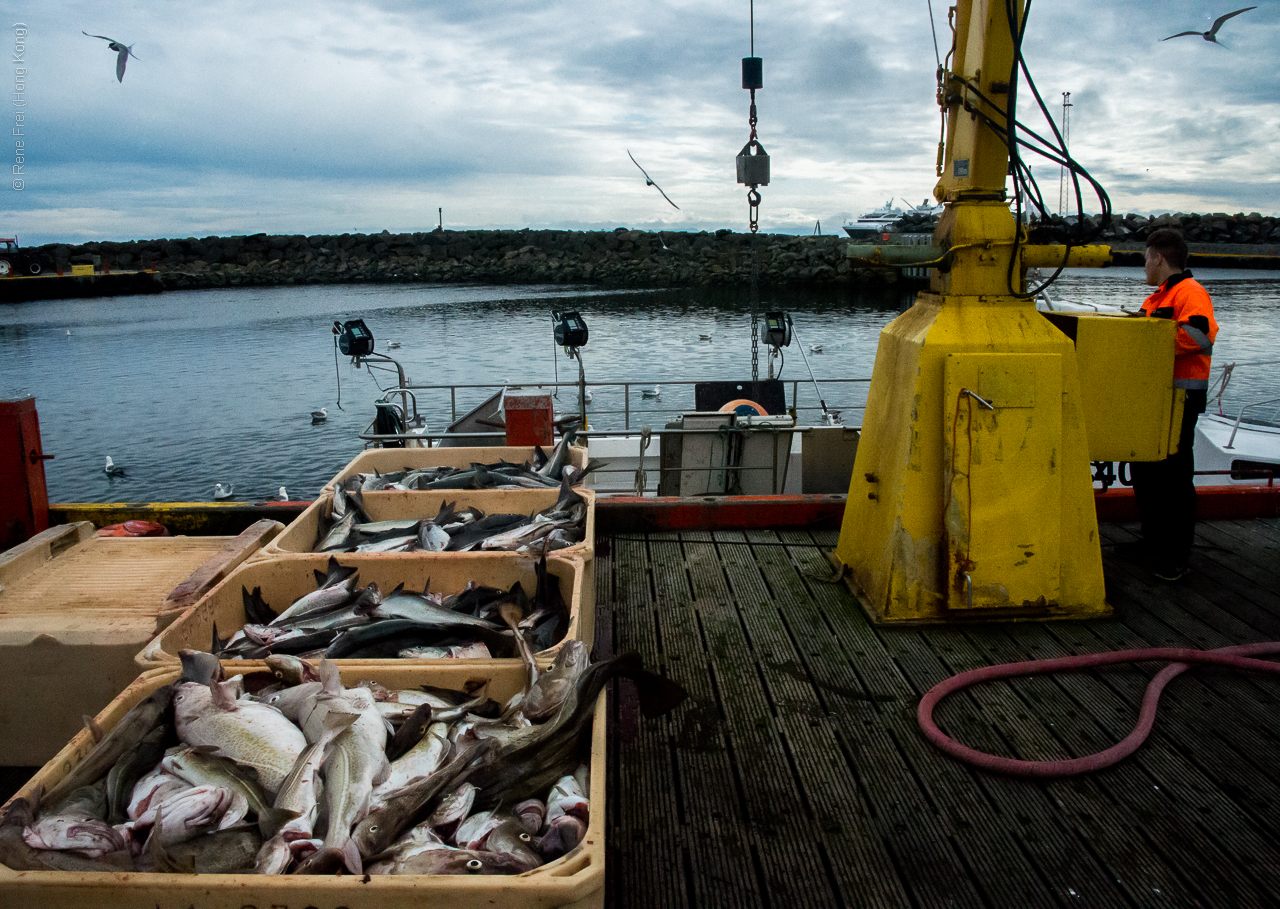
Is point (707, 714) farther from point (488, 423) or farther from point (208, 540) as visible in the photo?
point (488, 423)

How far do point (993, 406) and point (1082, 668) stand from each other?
1.21 meters

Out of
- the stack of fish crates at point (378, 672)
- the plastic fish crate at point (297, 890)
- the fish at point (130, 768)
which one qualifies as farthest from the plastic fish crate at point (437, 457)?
the plastic fish crate at point (297, 890)

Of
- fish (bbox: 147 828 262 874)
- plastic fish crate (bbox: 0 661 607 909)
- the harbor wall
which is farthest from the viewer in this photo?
the harbor wall

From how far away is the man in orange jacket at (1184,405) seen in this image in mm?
4074

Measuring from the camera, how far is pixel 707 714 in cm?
329

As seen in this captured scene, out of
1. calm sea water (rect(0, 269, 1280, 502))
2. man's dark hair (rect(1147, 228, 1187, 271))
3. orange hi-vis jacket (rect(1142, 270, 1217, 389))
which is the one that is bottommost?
calm sea water (rect(0, 269, 1280, 502))

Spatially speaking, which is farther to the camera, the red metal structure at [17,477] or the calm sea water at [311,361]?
the calm sea water at [311,361]

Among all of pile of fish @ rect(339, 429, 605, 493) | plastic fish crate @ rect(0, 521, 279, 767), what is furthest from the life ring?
plastic fish crate @ rect(0, 521, 279, 767)

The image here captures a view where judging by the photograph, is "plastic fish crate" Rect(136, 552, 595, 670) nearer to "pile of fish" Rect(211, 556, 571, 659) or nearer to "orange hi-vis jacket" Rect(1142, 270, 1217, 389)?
"pile of fish" Rect(211, 556, 571, 659)

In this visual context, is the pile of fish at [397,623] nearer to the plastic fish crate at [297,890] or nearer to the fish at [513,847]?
the fish at [513,847]

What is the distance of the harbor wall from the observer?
5859 cm

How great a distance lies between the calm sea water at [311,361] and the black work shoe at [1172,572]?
555cm

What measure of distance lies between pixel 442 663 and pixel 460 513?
1816 millimetres

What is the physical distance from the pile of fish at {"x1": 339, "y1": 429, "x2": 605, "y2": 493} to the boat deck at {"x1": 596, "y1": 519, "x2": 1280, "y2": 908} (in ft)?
2.59
